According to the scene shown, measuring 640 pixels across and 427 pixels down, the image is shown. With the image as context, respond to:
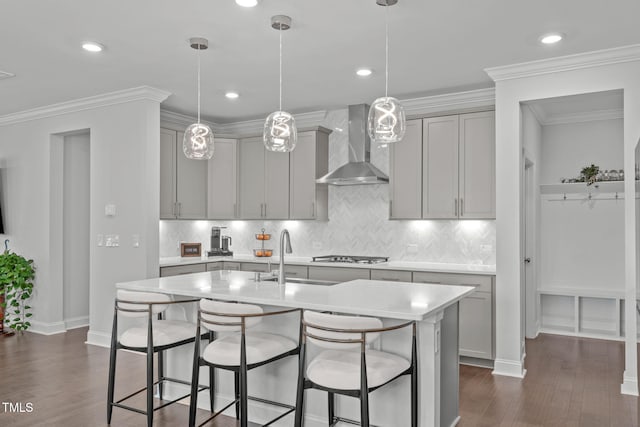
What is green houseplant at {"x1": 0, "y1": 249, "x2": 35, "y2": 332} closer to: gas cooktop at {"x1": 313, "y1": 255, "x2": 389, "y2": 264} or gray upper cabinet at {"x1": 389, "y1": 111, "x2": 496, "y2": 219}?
gas cooktop at {"x1": 313, "y1": 255, "x2": 389, "y2": 264}

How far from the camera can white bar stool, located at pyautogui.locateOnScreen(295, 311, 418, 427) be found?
94.3 inches

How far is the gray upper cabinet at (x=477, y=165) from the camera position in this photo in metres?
4.79

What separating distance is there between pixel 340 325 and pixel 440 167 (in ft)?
9.93

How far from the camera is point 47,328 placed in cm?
583

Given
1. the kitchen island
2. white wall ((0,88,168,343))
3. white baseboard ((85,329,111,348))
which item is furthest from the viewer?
white baseboard ((85,329,111,348))

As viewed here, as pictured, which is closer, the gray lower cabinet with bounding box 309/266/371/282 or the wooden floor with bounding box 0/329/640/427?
the wooden floor with bounding box 0/329/640/427

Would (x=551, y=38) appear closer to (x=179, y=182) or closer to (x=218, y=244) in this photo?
Answer: (x=179, y=182)

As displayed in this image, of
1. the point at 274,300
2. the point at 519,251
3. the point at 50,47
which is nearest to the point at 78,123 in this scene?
the point at 50,47

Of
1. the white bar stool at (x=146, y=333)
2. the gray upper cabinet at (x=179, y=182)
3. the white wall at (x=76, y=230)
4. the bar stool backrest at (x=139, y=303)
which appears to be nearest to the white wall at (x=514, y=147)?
the white bar stool at (x=146, y=333)

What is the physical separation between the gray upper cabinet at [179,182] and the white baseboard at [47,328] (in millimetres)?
1918

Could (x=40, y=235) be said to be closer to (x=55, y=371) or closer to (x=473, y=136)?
(x=55, y=371)

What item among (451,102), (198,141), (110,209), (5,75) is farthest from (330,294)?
(5,75)

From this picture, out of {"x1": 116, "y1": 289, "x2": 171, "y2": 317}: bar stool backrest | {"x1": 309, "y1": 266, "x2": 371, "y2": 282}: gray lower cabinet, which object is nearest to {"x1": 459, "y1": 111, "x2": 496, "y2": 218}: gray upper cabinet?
{"x1": 309, "y1": 266, "x2": 371, "y2": 282}: gray lower cabinet

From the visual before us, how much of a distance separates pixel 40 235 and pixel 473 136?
5178 mm
